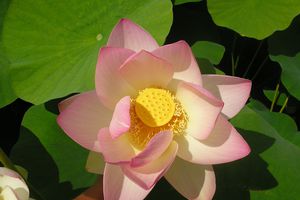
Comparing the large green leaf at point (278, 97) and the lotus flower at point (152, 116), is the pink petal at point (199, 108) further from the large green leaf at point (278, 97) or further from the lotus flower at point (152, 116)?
the large green leaf at point (278, 97)

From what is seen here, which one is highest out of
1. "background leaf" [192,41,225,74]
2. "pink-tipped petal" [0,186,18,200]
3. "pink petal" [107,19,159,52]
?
"pink petal" [107,19,159,52]

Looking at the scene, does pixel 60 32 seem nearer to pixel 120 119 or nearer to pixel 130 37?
pixel 130 37

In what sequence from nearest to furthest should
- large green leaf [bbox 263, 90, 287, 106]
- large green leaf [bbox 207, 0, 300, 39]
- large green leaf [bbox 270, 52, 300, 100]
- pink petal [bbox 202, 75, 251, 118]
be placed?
pink petal [bbox 202, 75, 251, 118], large green leaf [bbox 207, 0, 300, 39], large green leaf [bbox 270, 52, 300, 100], large green leaf [bbox 263, 90, 287, 106]

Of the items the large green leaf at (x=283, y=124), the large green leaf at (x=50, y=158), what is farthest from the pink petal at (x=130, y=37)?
the large green leaf at (x=283, y=124)

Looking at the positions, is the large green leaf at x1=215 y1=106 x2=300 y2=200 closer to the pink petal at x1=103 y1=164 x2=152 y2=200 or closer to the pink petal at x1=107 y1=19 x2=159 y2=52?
the pink petal at x1=103 y1=164 x2=152 y2=200

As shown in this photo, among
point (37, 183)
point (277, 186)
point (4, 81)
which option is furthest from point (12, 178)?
point (277, 186)

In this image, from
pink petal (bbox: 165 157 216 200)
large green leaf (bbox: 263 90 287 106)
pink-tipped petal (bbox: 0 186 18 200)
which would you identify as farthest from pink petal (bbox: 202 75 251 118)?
large green leaf (bbox: 263 90 287 106)

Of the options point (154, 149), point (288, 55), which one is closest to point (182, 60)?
point (154, 149)
